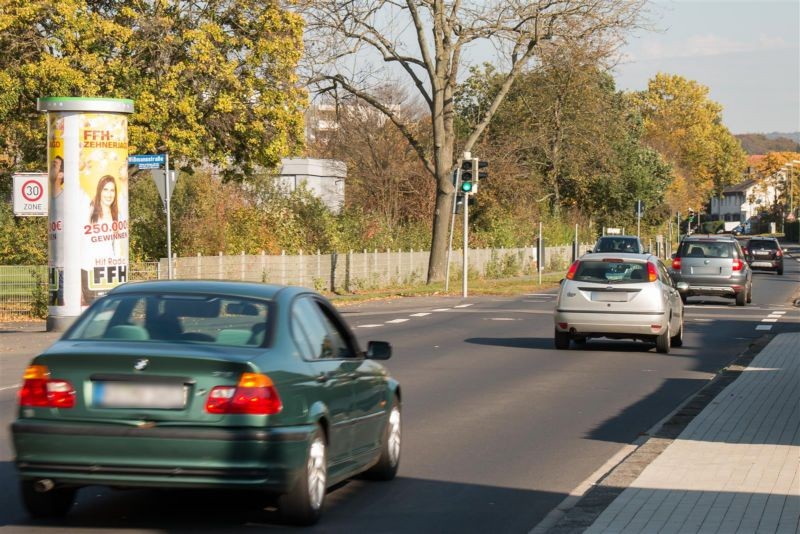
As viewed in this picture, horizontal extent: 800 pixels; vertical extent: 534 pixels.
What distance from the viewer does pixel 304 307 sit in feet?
27.2

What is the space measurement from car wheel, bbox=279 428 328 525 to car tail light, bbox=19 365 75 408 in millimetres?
1316

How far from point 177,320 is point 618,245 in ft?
131

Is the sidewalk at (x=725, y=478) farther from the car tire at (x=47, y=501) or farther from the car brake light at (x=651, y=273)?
the car brake light at (x=651, y=273)

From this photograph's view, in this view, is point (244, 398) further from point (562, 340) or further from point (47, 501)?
point (562, 340)

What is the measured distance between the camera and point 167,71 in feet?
118

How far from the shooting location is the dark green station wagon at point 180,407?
23.1 feet


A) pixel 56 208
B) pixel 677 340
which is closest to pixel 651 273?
pixel 677 340

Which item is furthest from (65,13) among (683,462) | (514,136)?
(514,136)

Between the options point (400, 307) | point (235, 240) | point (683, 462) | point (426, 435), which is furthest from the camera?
point (235, 240)

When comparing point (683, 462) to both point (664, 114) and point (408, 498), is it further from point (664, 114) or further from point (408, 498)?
point (664, 114)

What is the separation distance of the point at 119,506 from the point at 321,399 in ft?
5.07

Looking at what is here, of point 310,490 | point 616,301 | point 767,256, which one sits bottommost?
point 767,256

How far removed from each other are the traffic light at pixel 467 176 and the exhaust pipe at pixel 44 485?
3212 cm

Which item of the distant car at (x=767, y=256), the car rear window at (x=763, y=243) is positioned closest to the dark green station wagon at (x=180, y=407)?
the distant car at (x=767, y=256)
